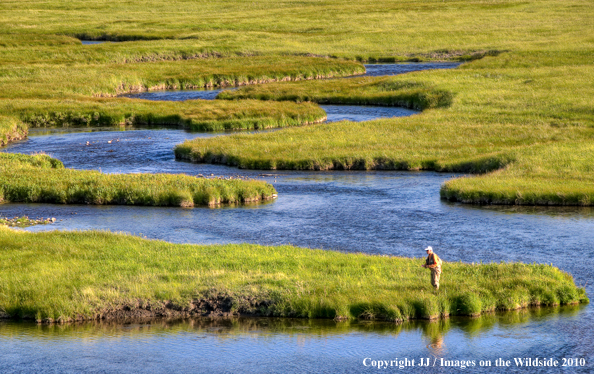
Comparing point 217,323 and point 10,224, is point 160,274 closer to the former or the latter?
point 217,323

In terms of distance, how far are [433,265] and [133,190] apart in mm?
22228

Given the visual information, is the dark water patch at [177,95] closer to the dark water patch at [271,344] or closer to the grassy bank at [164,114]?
the grassy bank at [164,114]

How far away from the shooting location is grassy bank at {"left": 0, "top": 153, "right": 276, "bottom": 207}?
3991 cm

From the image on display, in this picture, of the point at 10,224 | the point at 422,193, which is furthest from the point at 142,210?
the point at 422,193

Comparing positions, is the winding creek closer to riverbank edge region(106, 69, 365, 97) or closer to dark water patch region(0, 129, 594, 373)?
dark water patch region(0, 129, 594, 373)

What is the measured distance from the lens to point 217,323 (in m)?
24.2

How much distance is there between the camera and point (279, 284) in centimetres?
2519

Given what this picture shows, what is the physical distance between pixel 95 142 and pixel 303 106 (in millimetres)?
19535

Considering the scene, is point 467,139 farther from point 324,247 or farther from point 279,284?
point 279,284

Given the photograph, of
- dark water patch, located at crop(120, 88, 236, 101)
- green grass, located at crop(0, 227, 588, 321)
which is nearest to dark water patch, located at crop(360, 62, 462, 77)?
dark water patch, located at crop(120, 88, 236, 101)

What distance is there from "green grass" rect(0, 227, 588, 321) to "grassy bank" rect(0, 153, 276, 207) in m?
11.9

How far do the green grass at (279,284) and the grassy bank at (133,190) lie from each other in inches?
467

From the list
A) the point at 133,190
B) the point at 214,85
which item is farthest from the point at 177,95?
the point at 133,190

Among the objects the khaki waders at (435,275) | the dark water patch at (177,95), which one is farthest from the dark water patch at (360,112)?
the khaki waders at (435,275)
